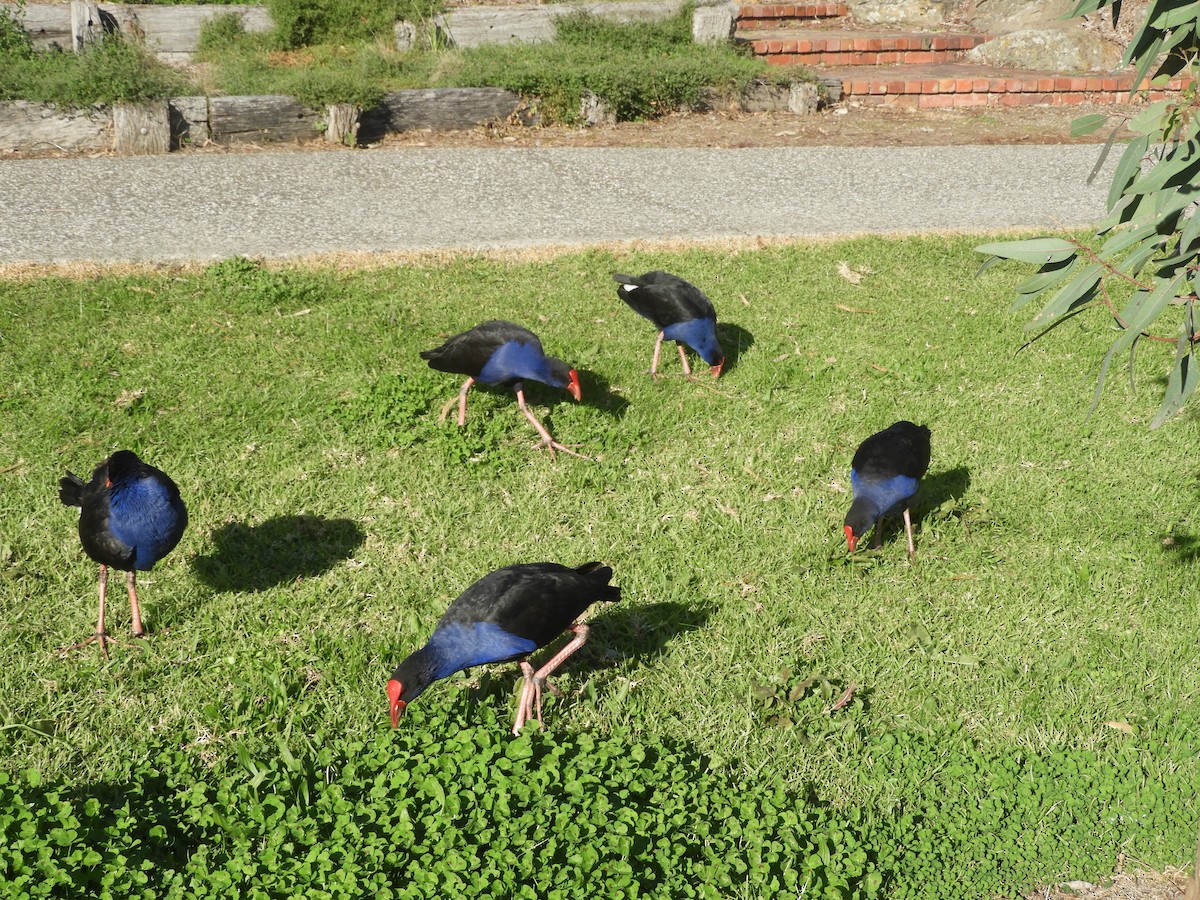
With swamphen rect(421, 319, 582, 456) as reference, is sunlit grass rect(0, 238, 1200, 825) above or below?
below

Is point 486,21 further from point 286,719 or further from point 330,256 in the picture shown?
point 286,719

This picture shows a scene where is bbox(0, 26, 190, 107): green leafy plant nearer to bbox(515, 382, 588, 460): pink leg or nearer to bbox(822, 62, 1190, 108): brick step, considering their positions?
bbox(515, 382, 588, 460): pink leg

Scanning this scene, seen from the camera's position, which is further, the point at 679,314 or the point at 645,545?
the point at 679,314

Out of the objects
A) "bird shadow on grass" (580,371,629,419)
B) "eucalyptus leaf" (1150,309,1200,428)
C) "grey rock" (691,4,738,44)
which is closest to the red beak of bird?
"eucalyptus leaf" (1150,309,1200,428)

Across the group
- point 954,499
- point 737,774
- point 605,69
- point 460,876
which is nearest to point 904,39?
point 605,69

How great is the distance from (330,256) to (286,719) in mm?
4809

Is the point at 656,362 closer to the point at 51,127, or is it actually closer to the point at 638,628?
the point at 638,628

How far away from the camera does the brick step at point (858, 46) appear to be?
13.5 metres

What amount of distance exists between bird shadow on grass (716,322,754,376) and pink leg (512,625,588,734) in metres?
3.17

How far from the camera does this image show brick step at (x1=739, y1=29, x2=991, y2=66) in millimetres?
13539

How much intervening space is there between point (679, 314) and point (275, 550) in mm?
2893

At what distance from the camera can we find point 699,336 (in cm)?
672

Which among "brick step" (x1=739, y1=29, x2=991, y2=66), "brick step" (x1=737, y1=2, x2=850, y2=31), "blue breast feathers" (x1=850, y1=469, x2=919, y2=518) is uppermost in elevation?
"brick step" (x1=737, y1=2, x2=850, y2=31)

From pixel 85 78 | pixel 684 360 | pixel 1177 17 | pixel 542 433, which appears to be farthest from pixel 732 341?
pixel 85 78
